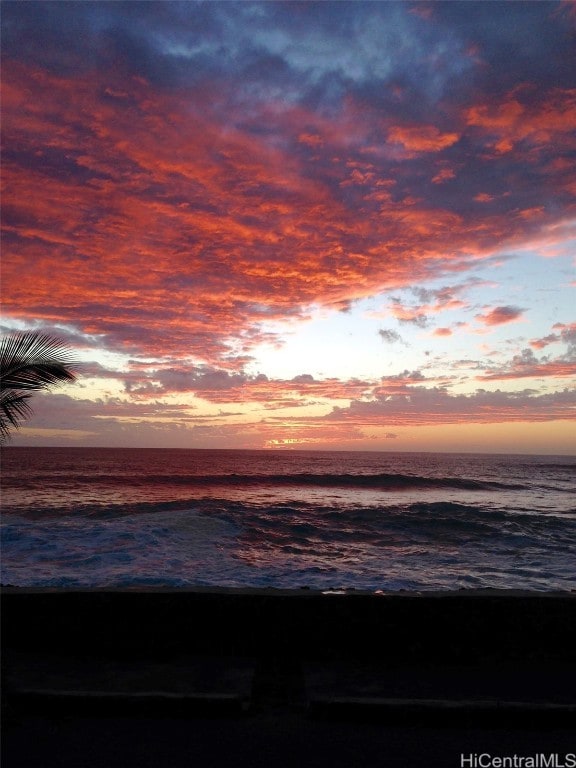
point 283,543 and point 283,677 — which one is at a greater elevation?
point 283,677

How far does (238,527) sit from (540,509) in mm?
18698

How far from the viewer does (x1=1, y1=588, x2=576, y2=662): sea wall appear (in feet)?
17.3

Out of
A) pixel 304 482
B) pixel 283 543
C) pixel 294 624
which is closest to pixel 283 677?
pixel 294 624

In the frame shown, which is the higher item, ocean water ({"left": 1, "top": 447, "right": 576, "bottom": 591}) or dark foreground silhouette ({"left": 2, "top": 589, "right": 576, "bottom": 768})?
dark foreground silhouette ({"left": 2, "top": 589, "right": 576, "bottom": 768})

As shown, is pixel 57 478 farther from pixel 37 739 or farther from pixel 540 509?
pixel 37 739

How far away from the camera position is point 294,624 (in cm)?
538

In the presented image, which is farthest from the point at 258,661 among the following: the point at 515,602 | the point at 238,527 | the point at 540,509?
the point at 540,509

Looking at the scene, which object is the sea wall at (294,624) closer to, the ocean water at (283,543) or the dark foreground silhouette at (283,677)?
the dark foreground silhouette at (283,677)

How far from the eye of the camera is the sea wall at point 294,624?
5266 millimetres

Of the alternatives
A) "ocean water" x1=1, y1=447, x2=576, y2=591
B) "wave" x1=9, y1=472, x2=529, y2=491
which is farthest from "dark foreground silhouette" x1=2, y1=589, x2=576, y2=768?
"wave" x1=9, y1=472, x2=529, y2=491

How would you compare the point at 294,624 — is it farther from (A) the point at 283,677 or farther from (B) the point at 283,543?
(B) the point at 283,543

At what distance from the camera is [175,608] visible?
215 inches

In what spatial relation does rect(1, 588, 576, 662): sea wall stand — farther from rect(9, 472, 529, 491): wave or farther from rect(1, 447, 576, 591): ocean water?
rect(9, 472, 529, 491): wave

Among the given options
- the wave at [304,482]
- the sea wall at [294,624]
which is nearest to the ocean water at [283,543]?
the sea wall at [294,624]
